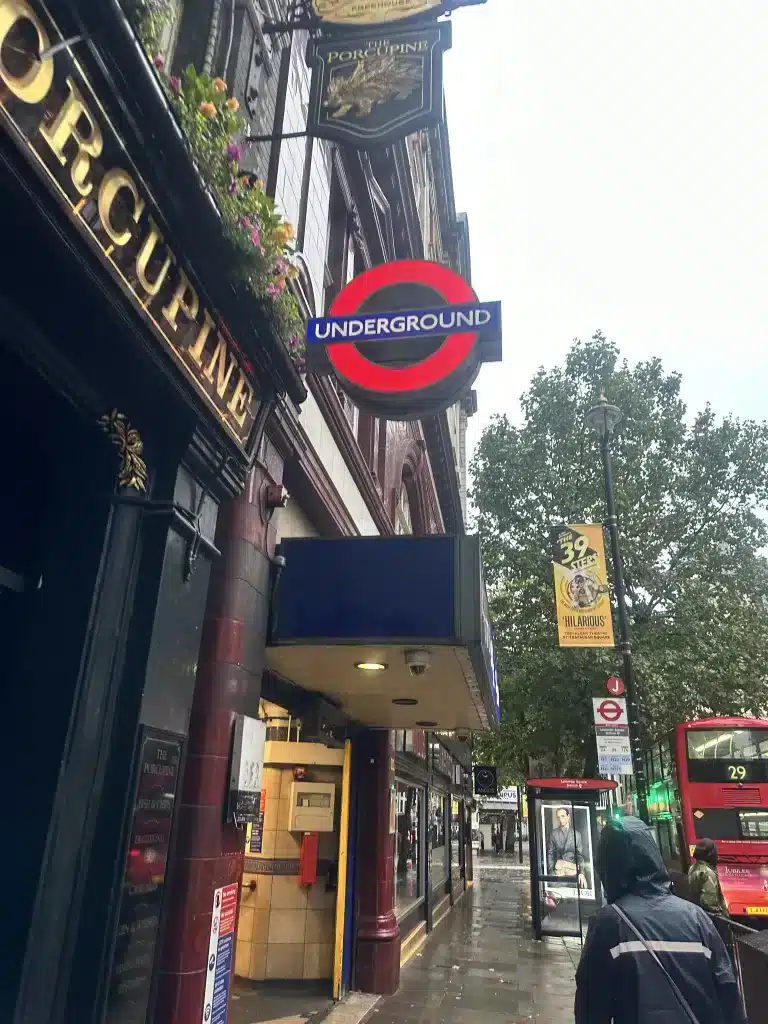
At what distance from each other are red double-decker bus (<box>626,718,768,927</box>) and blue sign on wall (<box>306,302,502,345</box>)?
13.2m

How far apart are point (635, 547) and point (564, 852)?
916 cm

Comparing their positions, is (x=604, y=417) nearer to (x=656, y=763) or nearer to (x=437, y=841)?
(x=656, y=763)

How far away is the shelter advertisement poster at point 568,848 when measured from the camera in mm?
15312

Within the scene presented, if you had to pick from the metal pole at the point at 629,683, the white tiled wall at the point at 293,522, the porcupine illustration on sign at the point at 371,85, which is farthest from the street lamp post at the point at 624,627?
the porcupine illustration on sign at the point at 371,85

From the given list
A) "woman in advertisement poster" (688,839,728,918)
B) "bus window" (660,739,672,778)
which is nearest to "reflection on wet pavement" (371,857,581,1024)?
"woman in advertisement poster" (688,839,728,918)

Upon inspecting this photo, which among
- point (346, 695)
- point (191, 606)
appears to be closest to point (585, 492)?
point (346, 695)

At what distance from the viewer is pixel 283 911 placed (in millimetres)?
9773

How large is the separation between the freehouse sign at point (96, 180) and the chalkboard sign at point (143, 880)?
2.25 meters

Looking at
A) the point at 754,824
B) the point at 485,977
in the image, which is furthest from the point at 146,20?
the point at 754,824

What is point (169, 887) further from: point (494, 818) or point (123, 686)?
point (494, 818)

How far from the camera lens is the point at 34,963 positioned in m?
3.45

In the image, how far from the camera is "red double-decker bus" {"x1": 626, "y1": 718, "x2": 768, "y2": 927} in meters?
14.6

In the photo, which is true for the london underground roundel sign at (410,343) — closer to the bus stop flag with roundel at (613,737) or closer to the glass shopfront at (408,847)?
the glass shopfront at (408,847)

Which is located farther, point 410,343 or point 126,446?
point 410,343
